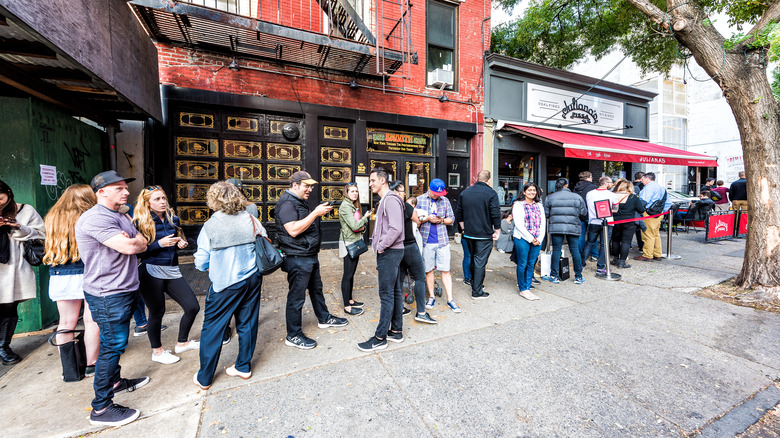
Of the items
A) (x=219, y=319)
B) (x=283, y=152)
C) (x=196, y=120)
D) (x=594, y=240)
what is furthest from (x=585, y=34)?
(x=219, y=319)

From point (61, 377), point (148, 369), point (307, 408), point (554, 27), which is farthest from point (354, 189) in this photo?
point (554, 27)

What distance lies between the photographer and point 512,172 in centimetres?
1082

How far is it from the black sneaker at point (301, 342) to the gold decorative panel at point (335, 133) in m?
5.71

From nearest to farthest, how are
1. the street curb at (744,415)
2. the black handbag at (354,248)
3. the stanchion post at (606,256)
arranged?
the street curb at (744,415) → the black handbag at (354,248) → the stanchion post at (606,256)

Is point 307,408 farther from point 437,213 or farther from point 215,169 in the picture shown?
point 215,169

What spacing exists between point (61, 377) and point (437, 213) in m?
4.46

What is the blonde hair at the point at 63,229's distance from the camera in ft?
8.84

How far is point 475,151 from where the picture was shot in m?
9.80

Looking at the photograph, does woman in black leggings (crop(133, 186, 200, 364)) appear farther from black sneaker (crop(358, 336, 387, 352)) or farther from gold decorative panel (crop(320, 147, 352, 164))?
gold decorative panel (crop(320, 147, 352, 164))

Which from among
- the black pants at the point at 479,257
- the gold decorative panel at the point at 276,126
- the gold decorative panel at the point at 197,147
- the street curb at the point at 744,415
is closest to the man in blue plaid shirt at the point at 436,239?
the black pants at the point at 479,257

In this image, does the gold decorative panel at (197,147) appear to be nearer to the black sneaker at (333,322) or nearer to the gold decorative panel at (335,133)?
the gold decorative panel at (335,133)

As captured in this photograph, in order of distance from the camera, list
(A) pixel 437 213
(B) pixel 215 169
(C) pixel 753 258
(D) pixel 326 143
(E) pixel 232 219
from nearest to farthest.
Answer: (E) pixel 232 219 → (A) pixel 437 213 → (C) pixel 753 258 → (B) pixel 215 169 → (D) pixel 326 143

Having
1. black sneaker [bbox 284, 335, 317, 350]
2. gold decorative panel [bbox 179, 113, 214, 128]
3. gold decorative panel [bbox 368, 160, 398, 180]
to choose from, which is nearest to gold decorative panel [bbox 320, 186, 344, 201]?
gold decorative panel [bbox 368, 160, 398, 180]

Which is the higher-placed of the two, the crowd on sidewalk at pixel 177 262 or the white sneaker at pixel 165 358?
the crowd on sidewalk at pixel 177 262
